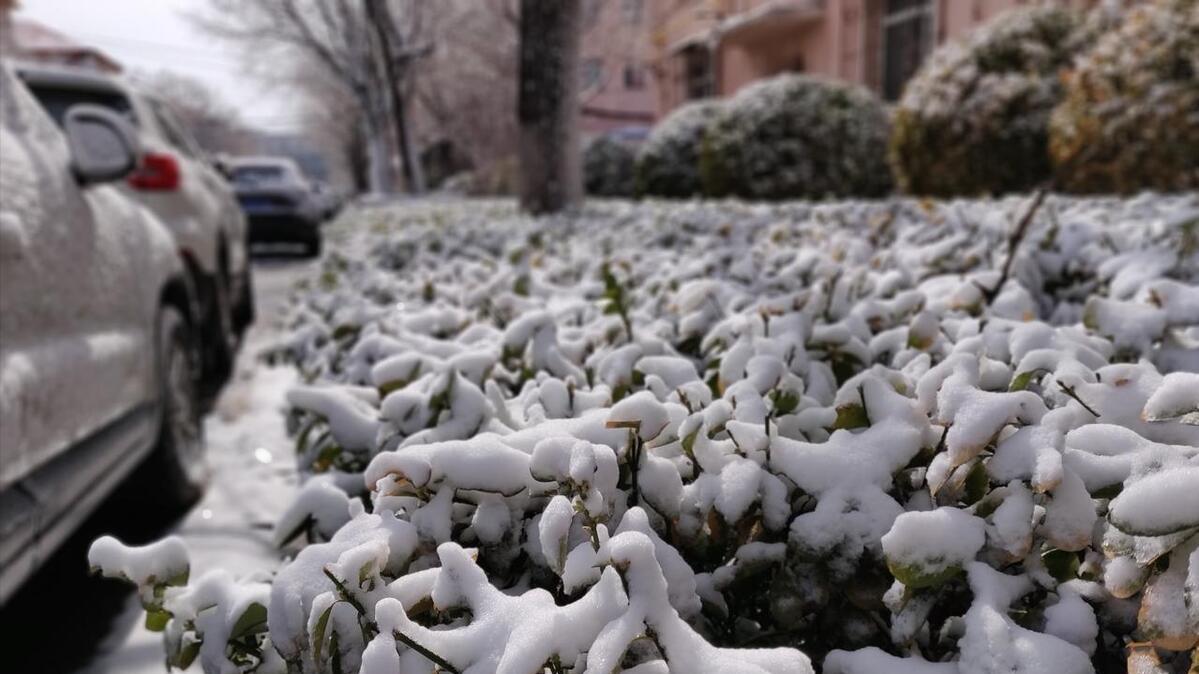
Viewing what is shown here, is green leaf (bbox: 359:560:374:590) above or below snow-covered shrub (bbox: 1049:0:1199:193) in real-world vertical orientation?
below

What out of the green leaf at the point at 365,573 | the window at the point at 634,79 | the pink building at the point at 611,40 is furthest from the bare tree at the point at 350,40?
the green leaf at the point at 365,573

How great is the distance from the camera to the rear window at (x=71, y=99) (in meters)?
5.03

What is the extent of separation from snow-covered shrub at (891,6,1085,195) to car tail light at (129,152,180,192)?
7.37 metres

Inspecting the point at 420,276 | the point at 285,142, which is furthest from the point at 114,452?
the point at 285,142

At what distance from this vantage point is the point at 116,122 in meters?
3.61

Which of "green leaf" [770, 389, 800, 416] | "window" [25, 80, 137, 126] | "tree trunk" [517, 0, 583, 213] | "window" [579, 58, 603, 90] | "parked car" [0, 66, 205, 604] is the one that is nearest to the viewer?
"green leaf" [770, 389, 800, 416]

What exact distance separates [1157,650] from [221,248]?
646 cm

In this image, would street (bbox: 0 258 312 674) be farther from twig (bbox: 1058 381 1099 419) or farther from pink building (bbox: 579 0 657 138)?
pink building (bbox: 579 0 657 138)

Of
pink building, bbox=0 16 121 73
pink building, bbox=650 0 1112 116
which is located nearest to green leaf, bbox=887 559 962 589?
pink building, bbox=650 0 1112 116

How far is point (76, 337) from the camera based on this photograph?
291 centimetres

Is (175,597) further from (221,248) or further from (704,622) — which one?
(221,248)

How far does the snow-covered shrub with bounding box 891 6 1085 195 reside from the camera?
923cm

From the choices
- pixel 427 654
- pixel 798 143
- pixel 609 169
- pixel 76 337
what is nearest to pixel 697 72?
pixel 609 169

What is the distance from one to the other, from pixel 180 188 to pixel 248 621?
15.5 feet
